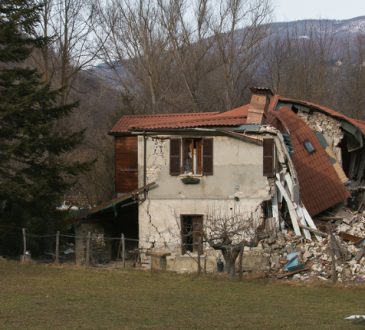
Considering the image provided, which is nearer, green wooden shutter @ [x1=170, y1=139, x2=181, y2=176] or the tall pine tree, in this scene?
the tall pine tree

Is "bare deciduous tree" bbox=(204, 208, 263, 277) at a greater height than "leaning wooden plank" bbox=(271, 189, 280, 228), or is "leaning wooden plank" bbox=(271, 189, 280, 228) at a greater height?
"leaning wooden plank" bbox=(271, 189, 280, 228)

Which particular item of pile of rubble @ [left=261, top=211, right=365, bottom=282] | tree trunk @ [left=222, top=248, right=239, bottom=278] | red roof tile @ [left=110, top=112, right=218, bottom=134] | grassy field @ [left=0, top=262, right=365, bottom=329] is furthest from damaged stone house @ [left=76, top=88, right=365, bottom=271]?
red roof tile @ [left=110, top=112, right=218, bottom=134]

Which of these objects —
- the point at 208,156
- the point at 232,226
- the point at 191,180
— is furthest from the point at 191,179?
the point at 232,226

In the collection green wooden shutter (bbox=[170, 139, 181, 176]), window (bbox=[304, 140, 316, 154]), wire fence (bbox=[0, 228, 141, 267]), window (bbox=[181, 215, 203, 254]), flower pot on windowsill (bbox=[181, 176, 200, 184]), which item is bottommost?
wire fence (bbox=[0, 228, 141, 267])

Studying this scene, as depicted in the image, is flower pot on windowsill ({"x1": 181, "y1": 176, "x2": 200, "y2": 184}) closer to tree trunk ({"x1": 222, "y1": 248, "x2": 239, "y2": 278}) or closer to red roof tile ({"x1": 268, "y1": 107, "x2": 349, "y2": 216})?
red roof tile ({"x1": 268, "y1": 107, "x2": 349, "y2": 216})

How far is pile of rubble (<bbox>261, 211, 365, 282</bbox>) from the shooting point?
71.1 ft

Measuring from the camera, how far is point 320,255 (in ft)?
75.8

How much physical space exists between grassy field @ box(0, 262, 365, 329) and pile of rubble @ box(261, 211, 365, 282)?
7.41 feet

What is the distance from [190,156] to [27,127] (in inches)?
239

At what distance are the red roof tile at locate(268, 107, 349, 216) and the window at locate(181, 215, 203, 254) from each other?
4.78 m

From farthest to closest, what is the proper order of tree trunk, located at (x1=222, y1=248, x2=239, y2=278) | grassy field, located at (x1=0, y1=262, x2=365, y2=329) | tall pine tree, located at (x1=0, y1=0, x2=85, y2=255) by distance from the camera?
tall pine tree, located at (x1=0, y1=0, x2=85, y2=255), tree trunk, located at (x1=222, y1=248, x2=239, y2=278), grassy field, located at (x1=0, y1=262, x2=365, y2=329)

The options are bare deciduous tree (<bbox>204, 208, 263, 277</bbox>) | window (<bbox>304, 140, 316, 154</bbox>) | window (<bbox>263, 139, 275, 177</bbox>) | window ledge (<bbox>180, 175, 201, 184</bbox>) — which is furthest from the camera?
window (<bbox>304, 140, 316, 154</bbox>)

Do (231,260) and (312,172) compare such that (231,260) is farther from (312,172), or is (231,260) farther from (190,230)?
(312,172)

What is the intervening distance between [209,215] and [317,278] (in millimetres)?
5440
